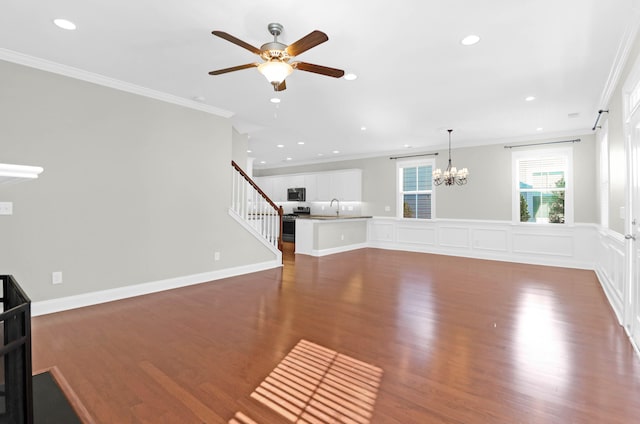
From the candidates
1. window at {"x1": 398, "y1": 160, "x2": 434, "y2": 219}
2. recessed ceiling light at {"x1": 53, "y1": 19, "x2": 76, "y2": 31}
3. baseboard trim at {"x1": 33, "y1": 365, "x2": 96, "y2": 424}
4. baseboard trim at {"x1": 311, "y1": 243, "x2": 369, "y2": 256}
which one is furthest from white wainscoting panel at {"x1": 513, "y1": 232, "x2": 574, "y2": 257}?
recessed ceiling light at {"x1": 53, "y1": 19, "x2": 76, "y2": 31}

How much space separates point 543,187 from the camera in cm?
666

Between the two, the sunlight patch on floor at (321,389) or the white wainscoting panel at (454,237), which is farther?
the white wainscoting panel at (454,237)

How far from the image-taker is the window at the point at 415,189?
8203mm

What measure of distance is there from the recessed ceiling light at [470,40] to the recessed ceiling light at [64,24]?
11.4ft

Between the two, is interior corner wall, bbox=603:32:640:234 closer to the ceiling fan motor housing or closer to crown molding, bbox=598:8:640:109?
crown molding, bbox=598:8:640:109

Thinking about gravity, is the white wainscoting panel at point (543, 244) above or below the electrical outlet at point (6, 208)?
below

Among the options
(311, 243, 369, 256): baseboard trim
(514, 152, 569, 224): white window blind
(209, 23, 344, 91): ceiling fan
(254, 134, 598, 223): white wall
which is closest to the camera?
(209, 23, 344, 91): ceiling fan

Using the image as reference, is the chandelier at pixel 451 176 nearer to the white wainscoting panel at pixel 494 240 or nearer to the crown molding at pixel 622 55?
the white wainscoting panel at pixel 494 240

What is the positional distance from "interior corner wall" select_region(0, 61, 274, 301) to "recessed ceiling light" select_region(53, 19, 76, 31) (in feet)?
3.58

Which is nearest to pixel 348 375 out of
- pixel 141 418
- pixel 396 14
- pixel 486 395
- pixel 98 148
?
pixel 486 395

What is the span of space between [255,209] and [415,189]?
446cm

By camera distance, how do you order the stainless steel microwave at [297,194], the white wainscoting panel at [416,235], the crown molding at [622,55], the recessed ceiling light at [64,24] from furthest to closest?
the stainless steel microwave at [297,194] < the white wainscoting panel at [416,235] < the recessed ceiling light at [64,24] < the crown molding at [622,55]

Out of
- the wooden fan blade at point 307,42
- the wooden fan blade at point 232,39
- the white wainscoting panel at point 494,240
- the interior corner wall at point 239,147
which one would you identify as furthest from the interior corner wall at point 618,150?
the interior corner wall at point 239,147

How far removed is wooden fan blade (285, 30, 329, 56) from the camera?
2174 millimetres
